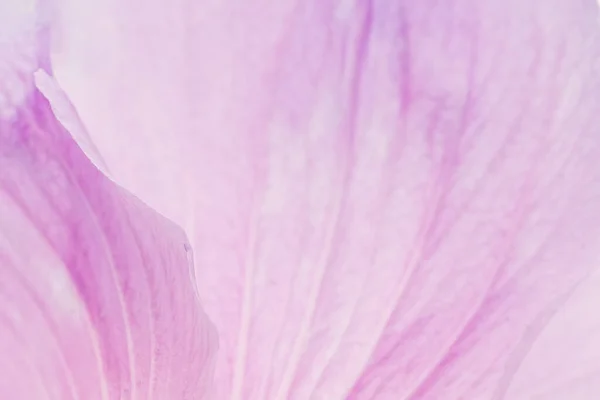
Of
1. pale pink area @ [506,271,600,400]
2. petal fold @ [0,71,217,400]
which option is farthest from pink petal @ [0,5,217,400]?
pale pink area @ [506,271,600,400]

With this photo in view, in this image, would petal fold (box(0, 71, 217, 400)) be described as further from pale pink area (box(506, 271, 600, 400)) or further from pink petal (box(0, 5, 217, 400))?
pale pink area (box(506, 271, 600, 400))

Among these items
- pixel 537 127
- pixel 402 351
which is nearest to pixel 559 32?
pixel 537 127

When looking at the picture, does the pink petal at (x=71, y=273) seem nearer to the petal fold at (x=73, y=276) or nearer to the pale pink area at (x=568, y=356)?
the petal fold at (x=73, y=276)

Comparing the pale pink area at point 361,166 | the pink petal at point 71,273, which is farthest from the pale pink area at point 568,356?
the pink petal at point 71,273

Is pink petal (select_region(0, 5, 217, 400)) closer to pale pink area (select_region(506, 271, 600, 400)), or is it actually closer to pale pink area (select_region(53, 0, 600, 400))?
pale pink area (select_region(53, 0, 600, 400))

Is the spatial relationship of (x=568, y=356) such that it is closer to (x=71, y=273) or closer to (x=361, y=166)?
(x=361, y=166)
